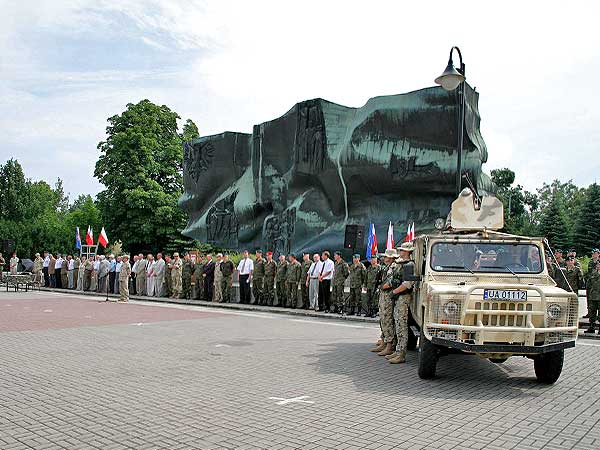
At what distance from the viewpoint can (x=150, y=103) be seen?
4606 centimetres

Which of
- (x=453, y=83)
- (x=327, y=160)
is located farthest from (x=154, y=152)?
(x=453, y=83)

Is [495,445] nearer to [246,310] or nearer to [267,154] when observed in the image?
[246,310]

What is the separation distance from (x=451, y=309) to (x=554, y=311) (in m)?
1.31

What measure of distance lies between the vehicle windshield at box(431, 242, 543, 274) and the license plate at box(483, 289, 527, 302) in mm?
1142

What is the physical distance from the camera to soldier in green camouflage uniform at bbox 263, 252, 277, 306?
20.5 meters

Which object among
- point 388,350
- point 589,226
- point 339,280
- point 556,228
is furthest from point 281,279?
point 556,228

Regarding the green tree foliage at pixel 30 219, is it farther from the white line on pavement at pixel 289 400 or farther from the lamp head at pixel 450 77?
the white line on pavement at pixel 289 400

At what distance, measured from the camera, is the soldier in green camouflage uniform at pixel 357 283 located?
1730 centimetres

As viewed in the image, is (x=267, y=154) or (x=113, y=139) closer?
(x=267, y=154)

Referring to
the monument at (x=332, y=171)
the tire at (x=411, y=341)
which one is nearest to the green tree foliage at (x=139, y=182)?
the monument at (x=332, y=171)

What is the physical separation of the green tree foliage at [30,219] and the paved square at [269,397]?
47164 mm

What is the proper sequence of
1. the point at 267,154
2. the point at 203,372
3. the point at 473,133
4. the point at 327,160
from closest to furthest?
the point at 203,372 < the point at 473,133 < the point at 327,160 < the point at 267,154

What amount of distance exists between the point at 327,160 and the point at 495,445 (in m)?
20.7

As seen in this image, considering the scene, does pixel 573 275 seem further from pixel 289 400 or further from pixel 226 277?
pixel 226 277
